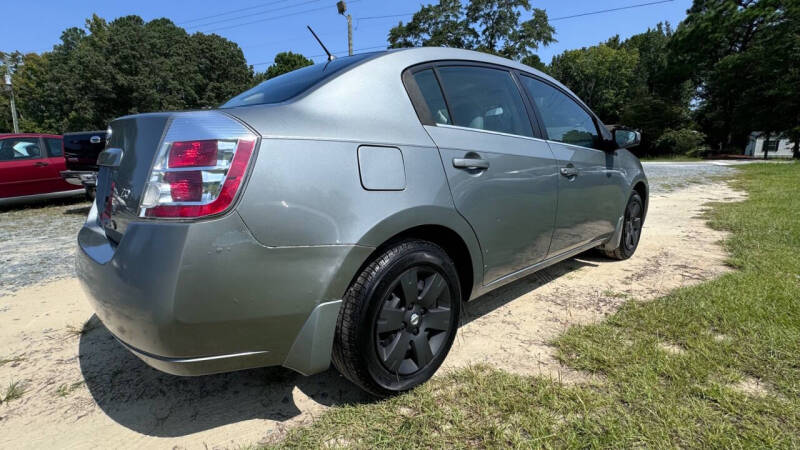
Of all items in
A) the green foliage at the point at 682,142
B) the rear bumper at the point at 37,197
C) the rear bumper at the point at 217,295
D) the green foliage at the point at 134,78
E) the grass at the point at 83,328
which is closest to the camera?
the rear bumper at the point at 217,295

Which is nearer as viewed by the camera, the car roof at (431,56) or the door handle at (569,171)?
the car roof at (431,56)

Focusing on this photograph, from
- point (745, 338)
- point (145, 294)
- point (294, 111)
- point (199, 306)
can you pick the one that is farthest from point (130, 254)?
point (745, 338)

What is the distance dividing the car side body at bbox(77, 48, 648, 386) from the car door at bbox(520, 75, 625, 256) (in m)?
0.79

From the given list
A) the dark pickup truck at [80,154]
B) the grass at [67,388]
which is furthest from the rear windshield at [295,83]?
the dark pickup truck at [80,154]

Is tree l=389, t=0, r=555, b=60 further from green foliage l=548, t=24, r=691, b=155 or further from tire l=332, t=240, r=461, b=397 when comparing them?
tire l=332, t=240, r=461, b=397

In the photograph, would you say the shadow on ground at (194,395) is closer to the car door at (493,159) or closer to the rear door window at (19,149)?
the car door at (493,159)

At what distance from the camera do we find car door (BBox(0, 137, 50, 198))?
7.13 m

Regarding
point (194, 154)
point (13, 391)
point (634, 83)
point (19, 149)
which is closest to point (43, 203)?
point (19, 149)

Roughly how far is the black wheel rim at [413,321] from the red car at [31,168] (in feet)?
28.8

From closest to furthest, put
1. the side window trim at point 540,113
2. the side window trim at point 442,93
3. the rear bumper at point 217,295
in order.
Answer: the rear bumper at point 217,295 → the side window trim at point 442,93 → the side window trim at point 540,113

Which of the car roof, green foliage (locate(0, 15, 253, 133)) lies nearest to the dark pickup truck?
the car roof

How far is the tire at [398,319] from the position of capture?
1554 millimetres

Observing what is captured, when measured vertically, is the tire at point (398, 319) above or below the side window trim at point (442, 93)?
below

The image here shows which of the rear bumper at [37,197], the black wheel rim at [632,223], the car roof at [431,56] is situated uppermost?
the car roof at [431,56]
